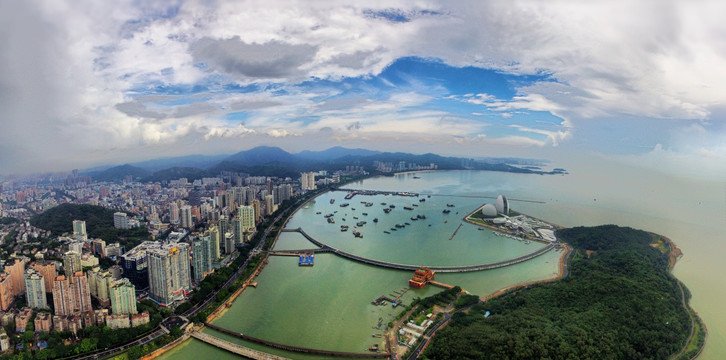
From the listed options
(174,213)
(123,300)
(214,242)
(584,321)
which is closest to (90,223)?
(174,213)

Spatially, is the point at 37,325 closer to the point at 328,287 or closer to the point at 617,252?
the point at 328,287

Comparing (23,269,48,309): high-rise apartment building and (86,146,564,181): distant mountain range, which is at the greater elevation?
(86,146,564,181): distant mountain range

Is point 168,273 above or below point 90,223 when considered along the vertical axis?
below

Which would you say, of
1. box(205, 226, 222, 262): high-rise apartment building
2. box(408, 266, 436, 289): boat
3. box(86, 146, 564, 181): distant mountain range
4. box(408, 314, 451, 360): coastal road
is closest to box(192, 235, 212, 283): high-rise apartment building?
box(205, 226, 222, 262): high-rise apartment building

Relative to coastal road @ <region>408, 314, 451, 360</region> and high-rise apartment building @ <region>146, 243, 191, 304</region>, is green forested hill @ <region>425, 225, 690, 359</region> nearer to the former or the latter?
coastal road @ <region>408, 314, 451, 360</region>

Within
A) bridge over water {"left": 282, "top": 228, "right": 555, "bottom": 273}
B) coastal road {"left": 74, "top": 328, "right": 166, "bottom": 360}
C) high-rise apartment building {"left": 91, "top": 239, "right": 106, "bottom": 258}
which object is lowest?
coastal road {"left": 74, "top": 328, "right": 166, "bottom": 360}

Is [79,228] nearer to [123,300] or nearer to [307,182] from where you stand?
[123,300]

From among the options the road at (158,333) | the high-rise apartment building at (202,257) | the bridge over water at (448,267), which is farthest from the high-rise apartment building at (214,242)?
the bridge over water at (448,267)
